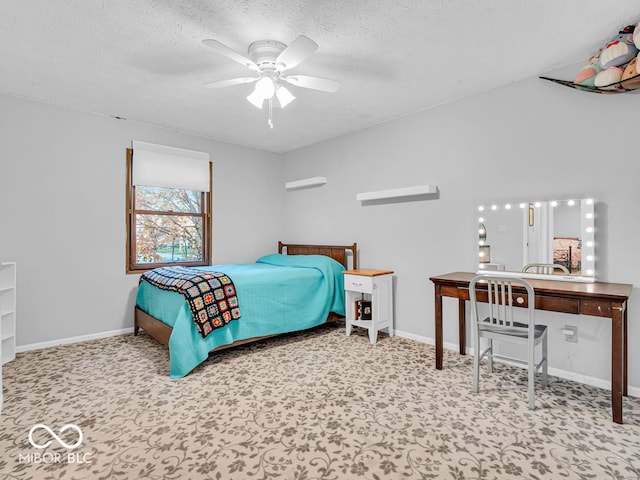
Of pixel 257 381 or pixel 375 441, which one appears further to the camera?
pixel 257 381

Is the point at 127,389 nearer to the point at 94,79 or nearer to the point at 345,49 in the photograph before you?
the point at 94,79

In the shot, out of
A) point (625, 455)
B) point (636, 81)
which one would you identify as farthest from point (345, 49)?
point (625, 455)

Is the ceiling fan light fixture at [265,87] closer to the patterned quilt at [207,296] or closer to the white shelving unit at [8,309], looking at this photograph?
the patterned quilt at [207,296]

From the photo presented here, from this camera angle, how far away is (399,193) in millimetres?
3604

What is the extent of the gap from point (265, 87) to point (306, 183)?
226 centimetres

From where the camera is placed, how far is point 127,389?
2.52 meters

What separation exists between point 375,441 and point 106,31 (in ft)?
9.96

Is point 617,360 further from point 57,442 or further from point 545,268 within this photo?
point 57,442

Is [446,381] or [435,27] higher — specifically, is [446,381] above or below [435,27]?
below

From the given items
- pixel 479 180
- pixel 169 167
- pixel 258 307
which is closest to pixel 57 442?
pixel 258 307

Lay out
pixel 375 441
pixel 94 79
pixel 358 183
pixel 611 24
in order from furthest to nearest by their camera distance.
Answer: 1. pixel 358 183
2. pixel 94 79
3. pixel 611 24
4. pixel 375 441

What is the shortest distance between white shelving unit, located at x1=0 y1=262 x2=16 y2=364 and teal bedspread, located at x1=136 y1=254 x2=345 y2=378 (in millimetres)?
1055

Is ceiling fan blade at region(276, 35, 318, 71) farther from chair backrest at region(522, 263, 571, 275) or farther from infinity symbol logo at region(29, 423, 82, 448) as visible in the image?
infinity symbol logo at region(29, 423, 82, 448)

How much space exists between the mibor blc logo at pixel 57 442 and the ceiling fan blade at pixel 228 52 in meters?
2.34
